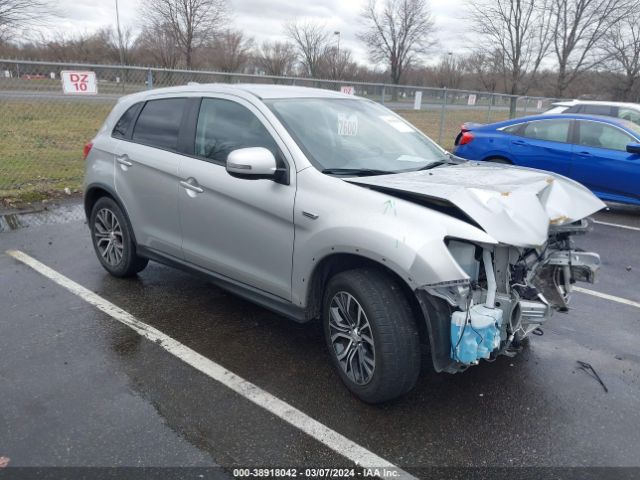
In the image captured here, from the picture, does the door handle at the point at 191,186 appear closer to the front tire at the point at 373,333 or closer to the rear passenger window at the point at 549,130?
the front tire at the point at 373,333

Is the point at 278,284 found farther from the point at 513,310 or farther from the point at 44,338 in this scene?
the point at 44,338

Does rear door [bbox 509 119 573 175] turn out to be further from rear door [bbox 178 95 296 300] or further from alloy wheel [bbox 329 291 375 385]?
alloy wheel [bbox 329 291 375 385]

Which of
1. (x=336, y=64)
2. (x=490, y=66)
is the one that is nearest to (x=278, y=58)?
(x=336, y=64)

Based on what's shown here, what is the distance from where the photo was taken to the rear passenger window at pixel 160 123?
4.31 metres

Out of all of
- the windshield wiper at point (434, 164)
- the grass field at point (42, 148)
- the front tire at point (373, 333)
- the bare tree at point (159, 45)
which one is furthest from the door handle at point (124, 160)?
the bare tree at point (159, 45)

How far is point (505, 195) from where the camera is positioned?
303cm

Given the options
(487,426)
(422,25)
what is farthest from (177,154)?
(422,25)

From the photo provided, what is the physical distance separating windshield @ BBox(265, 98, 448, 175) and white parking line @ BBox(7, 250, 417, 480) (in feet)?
4.86

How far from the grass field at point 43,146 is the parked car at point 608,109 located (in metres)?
3.46

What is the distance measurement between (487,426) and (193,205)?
255 centimetres

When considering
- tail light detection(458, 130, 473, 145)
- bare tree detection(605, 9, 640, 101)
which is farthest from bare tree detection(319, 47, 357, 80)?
tail light detection(458, 130, 473, 145)

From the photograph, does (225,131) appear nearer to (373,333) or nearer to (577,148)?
(373,333)

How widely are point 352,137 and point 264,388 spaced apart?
189cm

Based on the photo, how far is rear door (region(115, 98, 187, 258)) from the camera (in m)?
4.24
